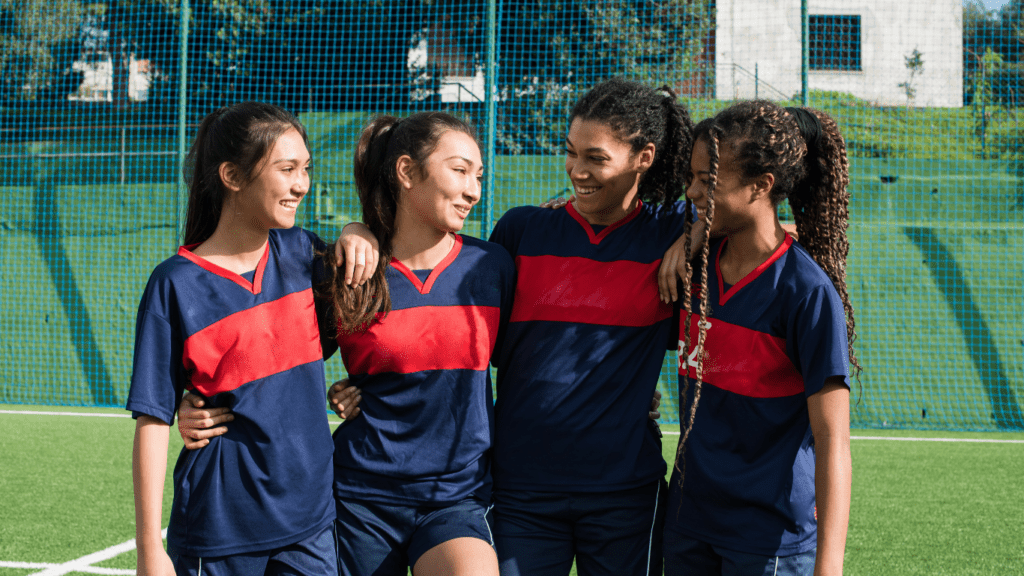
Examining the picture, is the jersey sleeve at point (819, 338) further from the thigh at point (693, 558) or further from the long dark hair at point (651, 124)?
the long dark hair at point (651, 124)

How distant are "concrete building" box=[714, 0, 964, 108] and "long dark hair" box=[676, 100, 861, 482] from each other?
619cm

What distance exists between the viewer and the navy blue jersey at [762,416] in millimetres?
1664

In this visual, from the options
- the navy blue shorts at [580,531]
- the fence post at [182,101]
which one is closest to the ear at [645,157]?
the navy blue shorts at [580,531]

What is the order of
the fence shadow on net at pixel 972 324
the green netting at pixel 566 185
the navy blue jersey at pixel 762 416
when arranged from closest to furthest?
the navy blue jersey at pixel 762 416
the fence shadow on net at pixel 972 324
the green netting at pixel 566 185

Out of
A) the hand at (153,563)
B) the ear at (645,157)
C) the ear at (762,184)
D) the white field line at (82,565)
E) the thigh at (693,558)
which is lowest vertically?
the white field line at (82,565)

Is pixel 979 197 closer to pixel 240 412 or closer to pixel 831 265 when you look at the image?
pixel 831 265

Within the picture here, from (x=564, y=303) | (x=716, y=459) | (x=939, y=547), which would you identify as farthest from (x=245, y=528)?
(x=939, y=547)

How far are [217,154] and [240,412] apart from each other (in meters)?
0.60

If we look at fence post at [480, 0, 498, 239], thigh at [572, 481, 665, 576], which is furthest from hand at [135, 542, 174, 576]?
fence post at [480, 0, 498, 239]

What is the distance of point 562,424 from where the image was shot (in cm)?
189

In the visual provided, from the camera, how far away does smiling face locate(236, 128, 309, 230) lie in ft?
5.88

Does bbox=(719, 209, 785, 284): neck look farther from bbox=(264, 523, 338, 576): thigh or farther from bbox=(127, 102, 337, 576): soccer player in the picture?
bbox=(264, 523, 338, 576): thigh

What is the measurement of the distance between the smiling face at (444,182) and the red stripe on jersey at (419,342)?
0.23 meters

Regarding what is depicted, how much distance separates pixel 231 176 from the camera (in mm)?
1807
